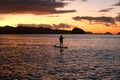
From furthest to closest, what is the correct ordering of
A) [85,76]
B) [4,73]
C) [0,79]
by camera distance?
[4,73]
[85,76]
[0,79]

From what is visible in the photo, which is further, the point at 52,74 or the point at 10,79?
the point at 52,74

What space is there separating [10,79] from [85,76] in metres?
6.91

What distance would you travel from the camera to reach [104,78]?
2619cm

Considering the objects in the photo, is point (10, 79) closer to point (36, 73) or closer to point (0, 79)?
point (0, 79)

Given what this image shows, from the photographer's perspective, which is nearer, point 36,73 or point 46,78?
point 46,78

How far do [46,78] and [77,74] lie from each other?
12.8 feet

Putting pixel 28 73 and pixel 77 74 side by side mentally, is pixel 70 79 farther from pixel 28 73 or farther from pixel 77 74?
pixel 28 73

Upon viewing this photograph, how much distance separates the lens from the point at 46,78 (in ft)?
84.9

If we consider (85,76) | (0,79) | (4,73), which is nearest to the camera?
(0,79)

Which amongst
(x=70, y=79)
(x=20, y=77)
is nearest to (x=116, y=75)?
(x=70, y=79)

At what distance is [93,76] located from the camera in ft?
89.1

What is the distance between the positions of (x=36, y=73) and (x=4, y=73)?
3.16 m

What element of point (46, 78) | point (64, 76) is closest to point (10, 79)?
point (46, 78)

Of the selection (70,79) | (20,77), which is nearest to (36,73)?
(20,77)
